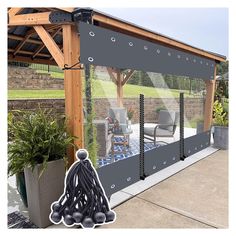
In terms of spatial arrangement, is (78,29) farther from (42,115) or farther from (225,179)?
(225,179)

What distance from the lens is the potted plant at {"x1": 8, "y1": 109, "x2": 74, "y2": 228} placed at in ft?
9.00

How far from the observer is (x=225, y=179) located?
14.4ft

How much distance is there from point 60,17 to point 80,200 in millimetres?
2300

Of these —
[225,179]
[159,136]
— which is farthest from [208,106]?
[225,179]

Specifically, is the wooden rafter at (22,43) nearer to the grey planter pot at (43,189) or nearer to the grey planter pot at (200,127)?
the grey planter pot at (43,189)

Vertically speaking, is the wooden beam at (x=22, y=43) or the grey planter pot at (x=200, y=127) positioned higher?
the wooden beam at (x=22, y=43)

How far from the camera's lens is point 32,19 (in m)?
3.19

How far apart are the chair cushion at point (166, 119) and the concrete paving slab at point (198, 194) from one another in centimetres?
125

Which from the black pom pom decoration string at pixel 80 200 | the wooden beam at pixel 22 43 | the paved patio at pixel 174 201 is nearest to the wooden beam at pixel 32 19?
the black pom pom decoration string at pixel 80 200

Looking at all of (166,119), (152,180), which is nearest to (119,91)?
(166,119)

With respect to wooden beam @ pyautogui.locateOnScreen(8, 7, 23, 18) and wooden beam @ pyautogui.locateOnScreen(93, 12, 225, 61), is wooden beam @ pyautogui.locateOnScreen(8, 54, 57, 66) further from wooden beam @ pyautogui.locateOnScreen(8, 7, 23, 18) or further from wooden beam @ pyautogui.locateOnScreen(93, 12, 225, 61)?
wooden beam @ pyautogui.locateOnScreen(93, 12, 225, 61)

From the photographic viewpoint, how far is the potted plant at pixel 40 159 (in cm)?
274

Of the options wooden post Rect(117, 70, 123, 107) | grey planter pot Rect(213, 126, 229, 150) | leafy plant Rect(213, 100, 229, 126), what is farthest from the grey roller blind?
wooden post Rect(117, 70, 123, 107)

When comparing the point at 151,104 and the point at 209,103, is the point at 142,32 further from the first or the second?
the point at 209,103
